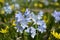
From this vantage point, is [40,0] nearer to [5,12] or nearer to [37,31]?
[5,12]

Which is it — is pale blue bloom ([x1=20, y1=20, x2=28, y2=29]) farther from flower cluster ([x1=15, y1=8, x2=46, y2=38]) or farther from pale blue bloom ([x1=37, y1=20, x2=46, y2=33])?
pale blue bloom ([x1=37, y1=20, x2=46, y2=33])

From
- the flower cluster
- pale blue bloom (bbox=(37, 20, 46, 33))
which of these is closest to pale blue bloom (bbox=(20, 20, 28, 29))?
the flower cluster

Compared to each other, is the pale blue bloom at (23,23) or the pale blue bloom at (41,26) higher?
the pale blue bloom at (23,23)

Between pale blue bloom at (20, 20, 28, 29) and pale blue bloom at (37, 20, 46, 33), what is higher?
pale blue bloom at (20, 20, 28, 29)

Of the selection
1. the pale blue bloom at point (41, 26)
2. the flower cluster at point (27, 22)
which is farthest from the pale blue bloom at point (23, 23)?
the pale blue bloom at point (41, 26)

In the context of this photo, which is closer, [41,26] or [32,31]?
[32,31]

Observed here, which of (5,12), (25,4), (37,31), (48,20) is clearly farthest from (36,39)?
(25,4)

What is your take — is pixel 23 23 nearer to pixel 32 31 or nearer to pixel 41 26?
pixel 32 31

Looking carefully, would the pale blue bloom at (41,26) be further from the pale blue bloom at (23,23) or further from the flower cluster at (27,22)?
the pale blue bloom at (23,23)

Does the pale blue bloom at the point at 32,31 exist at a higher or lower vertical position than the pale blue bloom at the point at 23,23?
lower

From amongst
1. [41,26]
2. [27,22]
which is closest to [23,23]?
[27,22]

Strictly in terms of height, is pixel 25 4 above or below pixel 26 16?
below
